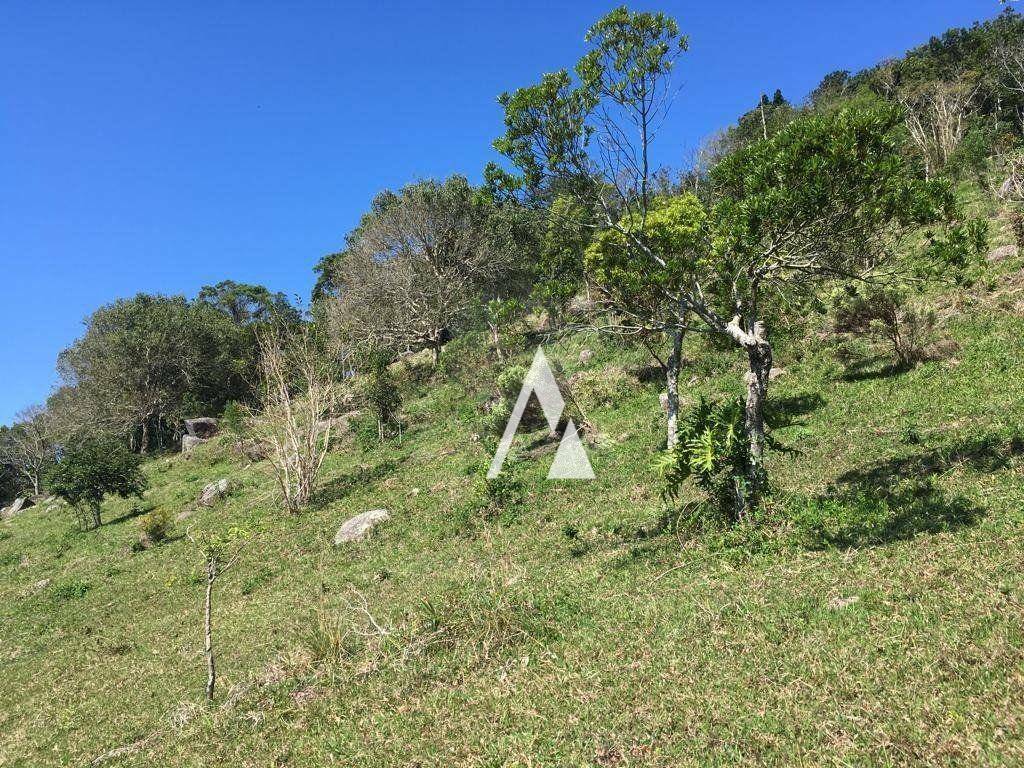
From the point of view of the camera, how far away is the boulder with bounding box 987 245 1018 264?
18.7 m

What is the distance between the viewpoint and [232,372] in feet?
161

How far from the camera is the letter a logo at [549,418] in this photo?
Answer: 644 inches

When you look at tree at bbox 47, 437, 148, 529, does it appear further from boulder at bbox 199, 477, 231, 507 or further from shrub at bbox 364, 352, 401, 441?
shrub at bbox 364, 352, 401, 441

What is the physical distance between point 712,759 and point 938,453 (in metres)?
8.25

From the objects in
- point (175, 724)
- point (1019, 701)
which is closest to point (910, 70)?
point (1019, 701)

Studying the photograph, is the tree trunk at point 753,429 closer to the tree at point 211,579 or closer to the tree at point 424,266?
the tree at point 211,579

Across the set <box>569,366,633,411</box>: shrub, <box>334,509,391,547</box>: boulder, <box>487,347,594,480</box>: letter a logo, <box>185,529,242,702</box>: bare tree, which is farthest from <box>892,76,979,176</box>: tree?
<box>185,529,242,702</box>: bare tree

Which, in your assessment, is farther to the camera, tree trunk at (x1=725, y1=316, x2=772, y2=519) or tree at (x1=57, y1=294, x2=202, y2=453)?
tree at (x1=57, y1=294, x2=202, y2=453)

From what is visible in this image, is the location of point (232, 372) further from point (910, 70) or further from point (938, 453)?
point (910, 70)

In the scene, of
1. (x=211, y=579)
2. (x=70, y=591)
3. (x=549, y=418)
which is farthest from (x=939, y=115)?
(x=70, y=591)

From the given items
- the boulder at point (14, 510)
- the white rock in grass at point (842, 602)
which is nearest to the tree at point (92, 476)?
the boulder at point (14, 510)

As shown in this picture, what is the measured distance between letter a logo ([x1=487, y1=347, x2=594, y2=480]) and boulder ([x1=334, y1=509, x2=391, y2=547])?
3710 millimetres

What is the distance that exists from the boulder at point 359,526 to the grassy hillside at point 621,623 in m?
0.47

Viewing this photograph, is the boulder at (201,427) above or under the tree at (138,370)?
under
